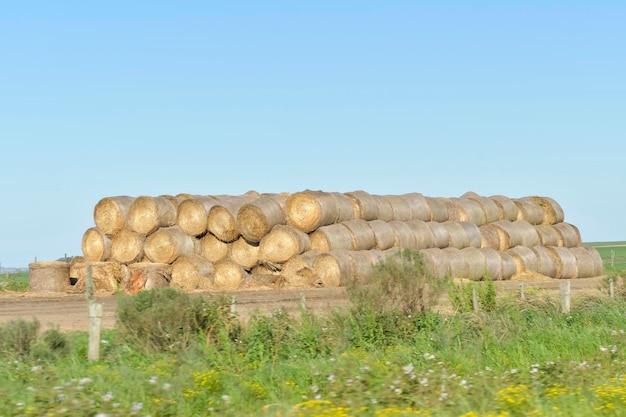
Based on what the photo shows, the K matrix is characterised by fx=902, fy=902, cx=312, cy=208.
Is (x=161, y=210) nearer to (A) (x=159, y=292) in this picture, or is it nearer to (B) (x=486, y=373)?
(A) (x=159, y=292)

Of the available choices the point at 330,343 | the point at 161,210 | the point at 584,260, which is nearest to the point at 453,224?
the point at 584,260

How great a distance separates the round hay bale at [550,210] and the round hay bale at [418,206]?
7004 mm

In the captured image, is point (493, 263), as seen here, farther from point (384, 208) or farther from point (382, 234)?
point (382, 234)

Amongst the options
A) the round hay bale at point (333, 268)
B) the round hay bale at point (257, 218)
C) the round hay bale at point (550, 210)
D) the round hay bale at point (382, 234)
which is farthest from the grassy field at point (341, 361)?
the round hay bale at point (550, 210)

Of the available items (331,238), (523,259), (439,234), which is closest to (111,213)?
(331,238)

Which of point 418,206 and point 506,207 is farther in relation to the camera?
point 506,207

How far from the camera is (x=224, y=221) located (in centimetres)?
2823

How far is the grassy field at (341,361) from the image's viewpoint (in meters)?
8.51

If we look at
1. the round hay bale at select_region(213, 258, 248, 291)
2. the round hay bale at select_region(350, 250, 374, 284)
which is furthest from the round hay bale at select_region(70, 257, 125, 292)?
the round hay bale at select_region(350, 250, 374, 284)

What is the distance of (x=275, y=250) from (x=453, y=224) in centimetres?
766

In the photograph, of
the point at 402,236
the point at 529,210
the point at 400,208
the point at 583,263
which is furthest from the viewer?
the point at 529,210

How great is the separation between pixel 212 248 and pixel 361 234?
4768 millimetres

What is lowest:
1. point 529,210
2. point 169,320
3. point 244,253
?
point 169,320

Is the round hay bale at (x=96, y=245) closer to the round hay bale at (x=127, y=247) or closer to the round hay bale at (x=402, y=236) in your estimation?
the round hay bale at (x=127, y=247)
